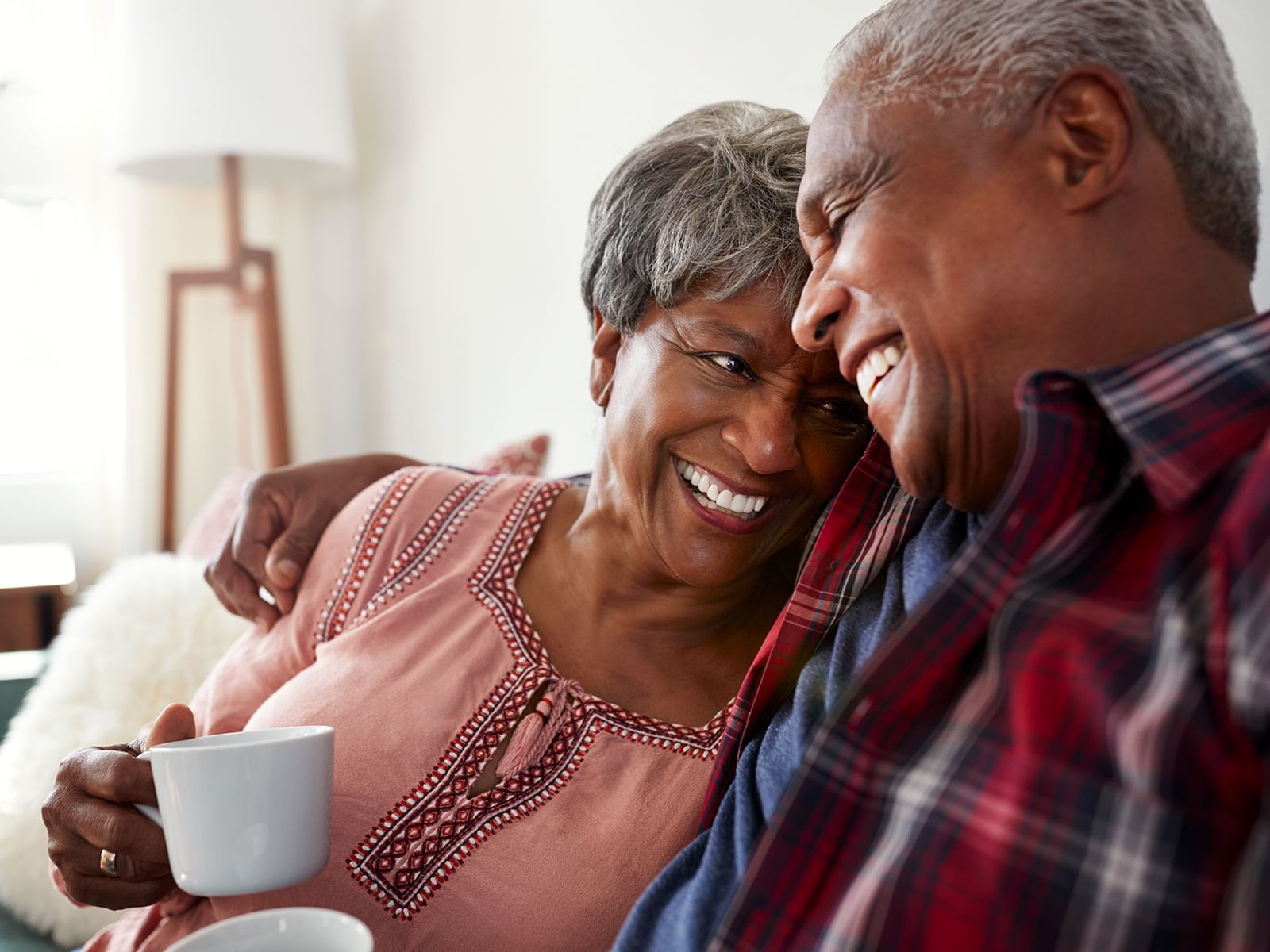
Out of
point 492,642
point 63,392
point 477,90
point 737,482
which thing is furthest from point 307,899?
point 63,392

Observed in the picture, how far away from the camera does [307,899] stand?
114 cm

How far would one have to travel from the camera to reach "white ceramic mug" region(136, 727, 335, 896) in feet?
2.75

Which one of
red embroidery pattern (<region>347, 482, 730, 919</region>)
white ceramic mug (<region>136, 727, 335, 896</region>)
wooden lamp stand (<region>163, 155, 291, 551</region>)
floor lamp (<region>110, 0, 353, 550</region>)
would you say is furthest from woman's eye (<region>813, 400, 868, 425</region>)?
wooden lamp stand (<region>163, 155, 291, 551</region>)

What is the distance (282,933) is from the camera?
2.30 feet

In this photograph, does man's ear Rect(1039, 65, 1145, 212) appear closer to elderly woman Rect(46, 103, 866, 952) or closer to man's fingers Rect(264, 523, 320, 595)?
elderly woman Rect(46, 103, 866, 952)

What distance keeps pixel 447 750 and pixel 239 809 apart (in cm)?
37

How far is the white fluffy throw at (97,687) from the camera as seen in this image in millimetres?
1488

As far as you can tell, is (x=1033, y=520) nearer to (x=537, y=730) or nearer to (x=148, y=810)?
(x=537, y=730)

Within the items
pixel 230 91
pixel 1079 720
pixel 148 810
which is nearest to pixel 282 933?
pixel 148 810

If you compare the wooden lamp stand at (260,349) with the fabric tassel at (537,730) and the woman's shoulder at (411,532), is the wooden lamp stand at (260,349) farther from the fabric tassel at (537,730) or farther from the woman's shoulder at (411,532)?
the fabric tassel at (537,730)

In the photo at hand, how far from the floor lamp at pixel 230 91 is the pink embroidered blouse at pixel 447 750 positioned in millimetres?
2044

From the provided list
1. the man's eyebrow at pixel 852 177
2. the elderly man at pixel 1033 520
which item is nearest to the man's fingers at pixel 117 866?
the elderly man at pixel 1033 520

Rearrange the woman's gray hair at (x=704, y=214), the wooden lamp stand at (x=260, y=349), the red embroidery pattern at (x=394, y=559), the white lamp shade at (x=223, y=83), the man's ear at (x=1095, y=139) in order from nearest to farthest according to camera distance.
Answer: the man's ear at (x=1095, y=139)
the woman's gray hair at (x=704, y=214)
the red embroidery pattern at (x=394, y=559)
the white lamp shade at (x=223, y=83)
the wooden lamp stand at (x=260, y=349)

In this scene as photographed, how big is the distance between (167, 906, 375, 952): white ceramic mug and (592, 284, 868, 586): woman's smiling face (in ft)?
2.09
